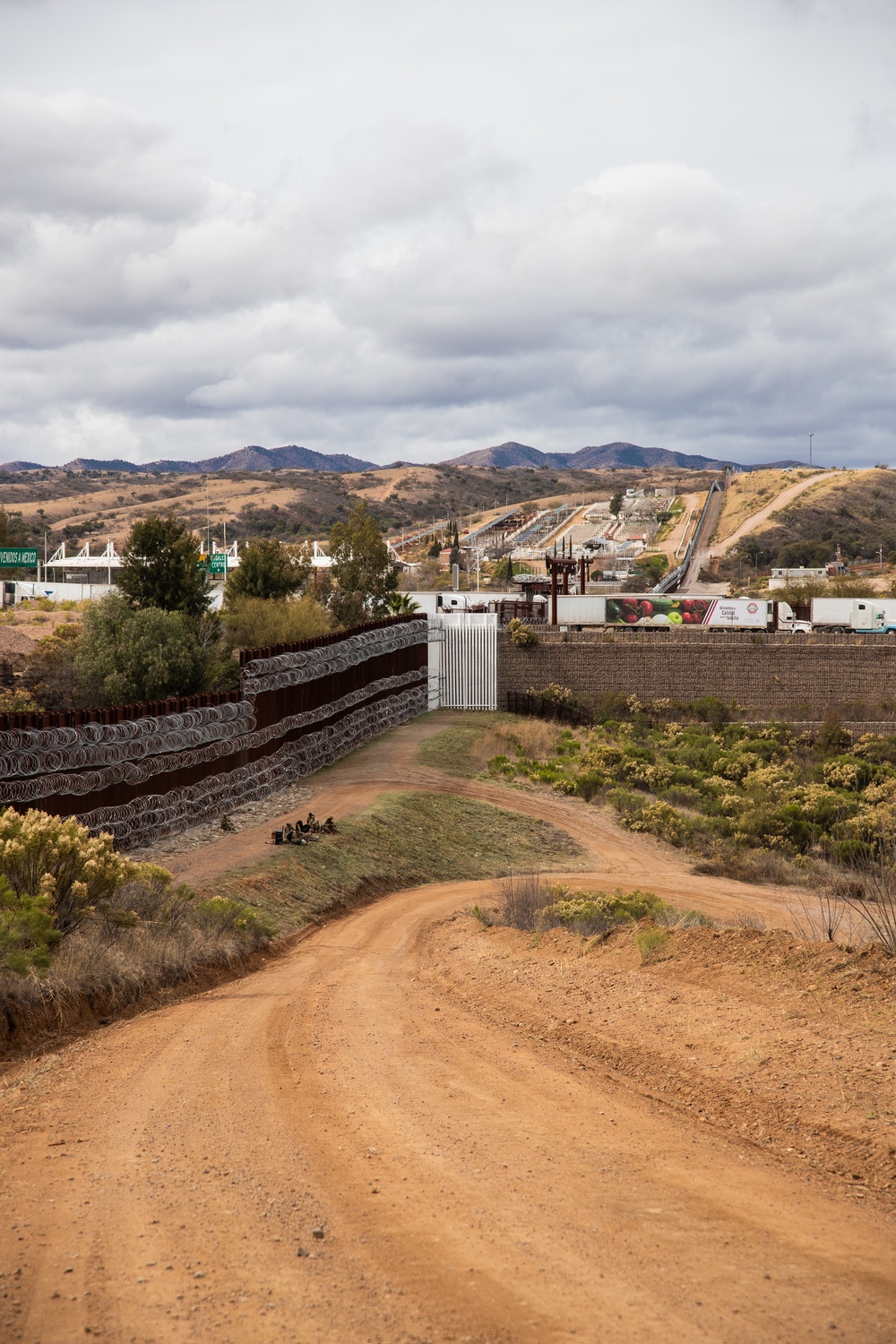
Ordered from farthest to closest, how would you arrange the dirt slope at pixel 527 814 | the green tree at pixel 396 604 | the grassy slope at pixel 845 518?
the grassy slope at pixel 845 518 < the green tree at pixel 396 604 < the dirt slope at pixel 527 814

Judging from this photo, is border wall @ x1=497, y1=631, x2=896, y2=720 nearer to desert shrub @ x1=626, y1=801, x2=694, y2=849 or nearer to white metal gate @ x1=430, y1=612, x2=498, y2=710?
white metal gate @ x1=430, y1=612, x2=498, y2=710

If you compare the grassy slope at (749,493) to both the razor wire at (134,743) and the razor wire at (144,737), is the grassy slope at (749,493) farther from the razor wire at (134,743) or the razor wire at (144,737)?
the razor wire at (134,743)

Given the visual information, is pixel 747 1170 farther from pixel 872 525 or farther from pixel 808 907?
pixel 872 525

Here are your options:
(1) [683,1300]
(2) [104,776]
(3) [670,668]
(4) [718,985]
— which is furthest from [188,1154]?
(3) [670,668]

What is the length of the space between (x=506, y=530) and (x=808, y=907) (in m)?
119

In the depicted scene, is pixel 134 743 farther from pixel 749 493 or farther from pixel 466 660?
pixel 749 493

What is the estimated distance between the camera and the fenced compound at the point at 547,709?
39.8 metres

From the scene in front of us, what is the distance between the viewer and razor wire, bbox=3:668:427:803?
14633 mm

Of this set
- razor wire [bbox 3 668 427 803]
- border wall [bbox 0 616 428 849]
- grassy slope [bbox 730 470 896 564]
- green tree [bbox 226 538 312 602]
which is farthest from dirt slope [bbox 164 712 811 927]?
grassy slope [bbox 730 470 896 564]

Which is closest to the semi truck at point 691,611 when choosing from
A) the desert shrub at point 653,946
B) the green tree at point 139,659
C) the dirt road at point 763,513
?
the green tree at point 139,659

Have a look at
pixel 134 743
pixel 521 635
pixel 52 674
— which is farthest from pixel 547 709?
pixel 134 743

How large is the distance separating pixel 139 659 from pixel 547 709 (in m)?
16.3

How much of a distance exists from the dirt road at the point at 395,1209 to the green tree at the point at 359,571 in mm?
39328

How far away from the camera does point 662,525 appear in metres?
126
